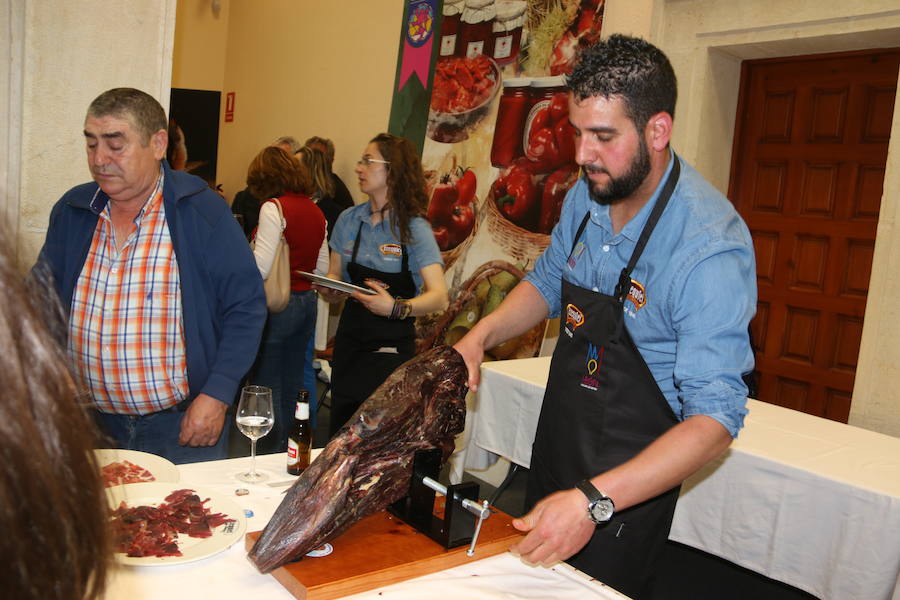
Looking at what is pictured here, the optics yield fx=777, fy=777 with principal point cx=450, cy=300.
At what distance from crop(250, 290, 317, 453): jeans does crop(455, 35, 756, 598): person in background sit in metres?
2.44

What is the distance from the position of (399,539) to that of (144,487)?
58cm

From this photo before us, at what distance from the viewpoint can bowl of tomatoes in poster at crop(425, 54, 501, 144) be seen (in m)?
5.73

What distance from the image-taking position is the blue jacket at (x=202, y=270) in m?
2.33

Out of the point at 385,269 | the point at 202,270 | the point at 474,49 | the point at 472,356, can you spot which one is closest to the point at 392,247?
the point at 385,269

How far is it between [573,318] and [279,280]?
2328 millimetres

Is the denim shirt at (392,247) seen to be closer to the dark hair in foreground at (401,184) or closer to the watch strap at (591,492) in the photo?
the dark hair in foreground at (401,184)

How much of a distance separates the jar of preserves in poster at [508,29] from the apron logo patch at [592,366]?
409cm

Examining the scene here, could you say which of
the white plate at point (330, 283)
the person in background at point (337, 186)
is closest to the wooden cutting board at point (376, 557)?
the white plate at point (330, 283)

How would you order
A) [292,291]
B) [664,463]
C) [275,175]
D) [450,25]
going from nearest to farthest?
[664,463], [275,175], [292,291], [450,25]

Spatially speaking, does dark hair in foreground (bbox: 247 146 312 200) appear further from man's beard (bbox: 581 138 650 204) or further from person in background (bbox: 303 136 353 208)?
man's beard (bbox: 581 138 650 204)

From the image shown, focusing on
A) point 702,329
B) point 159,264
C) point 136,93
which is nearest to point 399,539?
point 702,329

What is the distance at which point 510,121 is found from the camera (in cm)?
550

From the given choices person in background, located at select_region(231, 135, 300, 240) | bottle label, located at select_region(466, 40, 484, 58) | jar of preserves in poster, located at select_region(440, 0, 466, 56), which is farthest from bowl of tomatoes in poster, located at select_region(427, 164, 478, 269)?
person in background, located at select_region(231, 135, 300, 240)

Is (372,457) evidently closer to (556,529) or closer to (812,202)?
(556,529)
